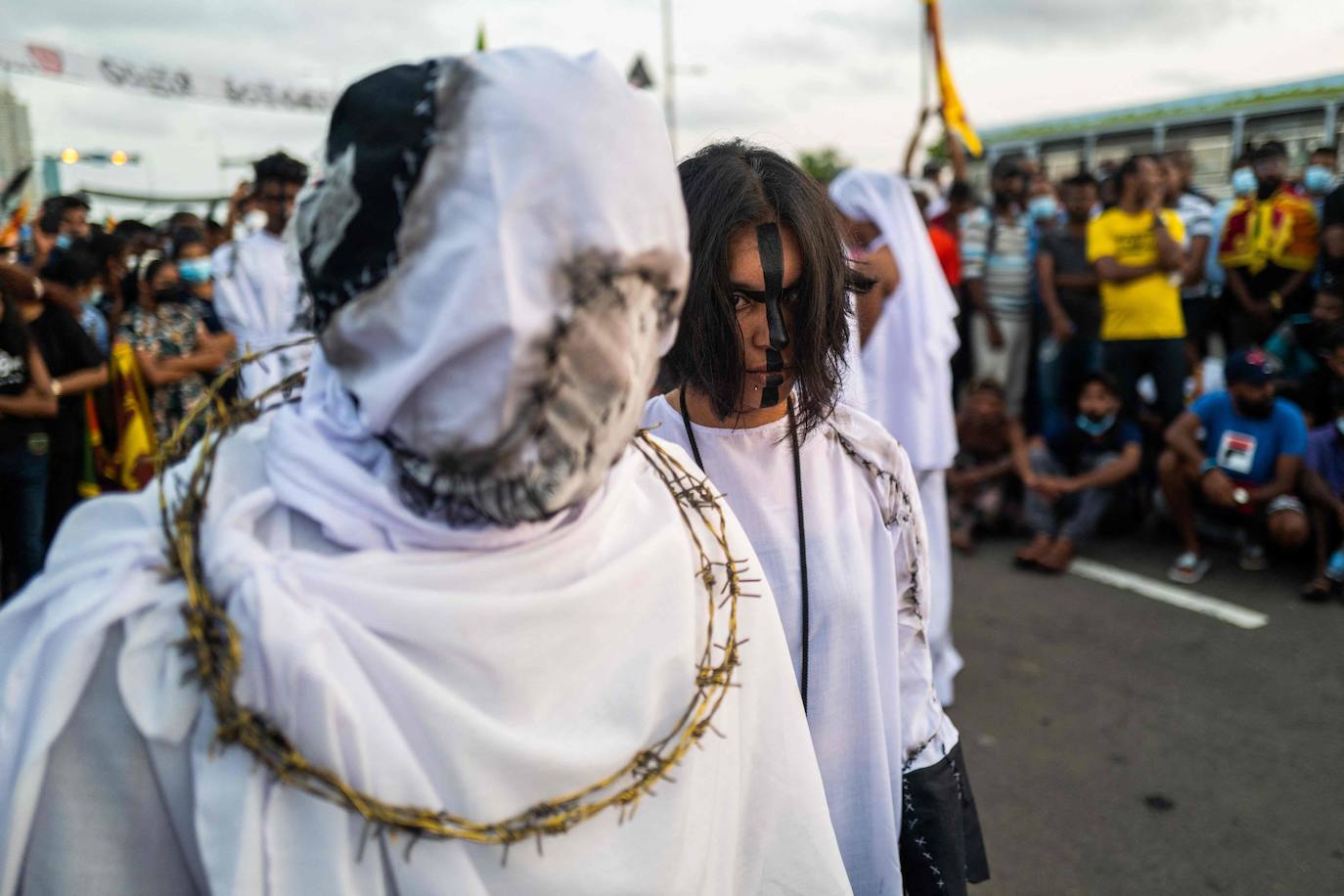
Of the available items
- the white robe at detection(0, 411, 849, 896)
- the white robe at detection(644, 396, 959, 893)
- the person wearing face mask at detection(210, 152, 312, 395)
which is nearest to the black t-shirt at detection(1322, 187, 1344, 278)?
the white robe at detection(644, 396, 959, 893)

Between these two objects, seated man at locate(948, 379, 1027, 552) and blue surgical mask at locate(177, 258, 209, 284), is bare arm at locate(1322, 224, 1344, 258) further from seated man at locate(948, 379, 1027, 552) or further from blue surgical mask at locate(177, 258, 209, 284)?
blue surgical mask at locate(177, 258, 209, 284)

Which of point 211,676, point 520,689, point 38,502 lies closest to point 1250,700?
point 520,689

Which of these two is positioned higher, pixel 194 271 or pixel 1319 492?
pixel 194 271

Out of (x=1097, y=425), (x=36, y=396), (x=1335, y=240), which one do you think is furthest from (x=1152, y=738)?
(x=36, y=396)

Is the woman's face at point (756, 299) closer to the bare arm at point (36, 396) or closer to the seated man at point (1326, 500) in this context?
the bare arm at point (36, 396)

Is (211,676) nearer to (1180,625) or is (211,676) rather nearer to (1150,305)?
(1180,625)

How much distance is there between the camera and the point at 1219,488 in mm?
5797

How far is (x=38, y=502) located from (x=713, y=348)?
3917 mm

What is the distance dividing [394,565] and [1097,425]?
19.8 ft

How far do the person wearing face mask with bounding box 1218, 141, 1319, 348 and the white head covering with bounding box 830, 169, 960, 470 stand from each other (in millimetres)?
4382

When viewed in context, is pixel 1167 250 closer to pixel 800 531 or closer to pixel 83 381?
pixel 800 531

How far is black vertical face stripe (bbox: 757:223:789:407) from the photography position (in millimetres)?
1842

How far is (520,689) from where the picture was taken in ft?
3.51

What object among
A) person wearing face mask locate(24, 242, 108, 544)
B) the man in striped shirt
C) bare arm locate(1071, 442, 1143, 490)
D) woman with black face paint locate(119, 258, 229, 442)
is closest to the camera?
person wearing face mask locate(24, 242, 108, 544)
